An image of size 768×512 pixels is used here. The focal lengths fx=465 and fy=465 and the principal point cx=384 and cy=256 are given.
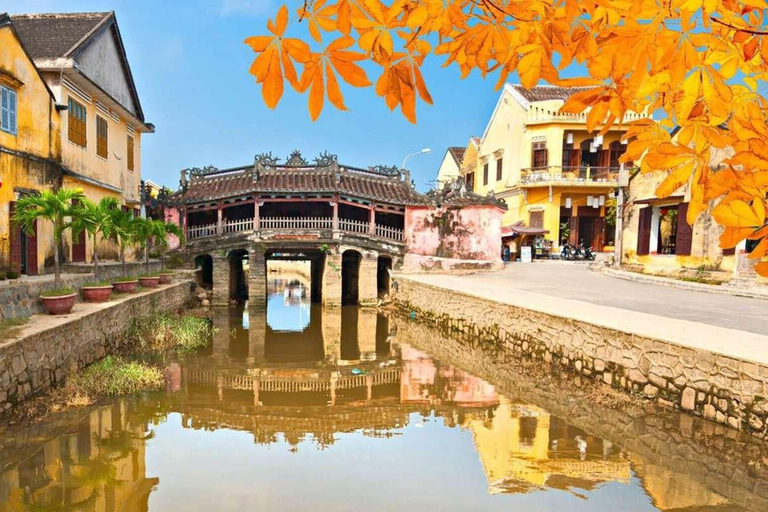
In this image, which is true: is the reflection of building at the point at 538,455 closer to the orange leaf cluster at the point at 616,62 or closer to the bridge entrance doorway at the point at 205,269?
the orange leaf cluster at the point at 616,62

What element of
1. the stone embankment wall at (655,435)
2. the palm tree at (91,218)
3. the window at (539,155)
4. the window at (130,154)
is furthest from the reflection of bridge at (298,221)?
the stone embankment wall at (655,435)

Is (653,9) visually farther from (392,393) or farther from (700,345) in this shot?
(392,393)

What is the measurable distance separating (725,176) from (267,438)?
6.49m

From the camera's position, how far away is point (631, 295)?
12828 millimetres

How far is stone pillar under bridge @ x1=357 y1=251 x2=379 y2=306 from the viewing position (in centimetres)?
2064

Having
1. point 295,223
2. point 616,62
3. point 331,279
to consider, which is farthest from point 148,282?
point 616,62

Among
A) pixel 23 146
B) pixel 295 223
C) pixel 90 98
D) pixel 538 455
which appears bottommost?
pixel 538 455

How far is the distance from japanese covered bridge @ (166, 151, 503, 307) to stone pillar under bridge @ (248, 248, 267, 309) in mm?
42

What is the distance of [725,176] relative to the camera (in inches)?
49.6

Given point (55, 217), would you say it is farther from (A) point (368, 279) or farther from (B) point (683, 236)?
(B) point (683, 236)

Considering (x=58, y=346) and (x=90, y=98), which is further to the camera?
(x=90, y=98)

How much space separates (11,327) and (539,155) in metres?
24.8

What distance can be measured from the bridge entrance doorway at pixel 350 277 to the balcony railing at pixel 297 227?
186cm

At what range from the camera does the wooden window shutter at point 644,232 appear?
55.9 ft
